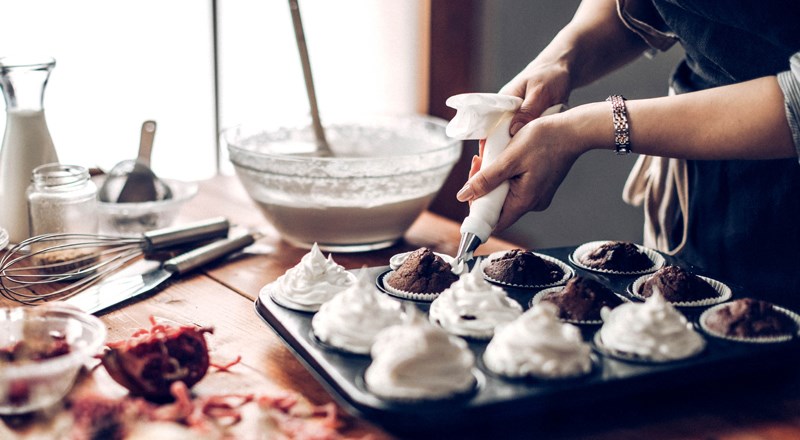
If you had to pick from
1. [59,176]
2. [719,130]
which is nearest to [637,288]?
[719,130]

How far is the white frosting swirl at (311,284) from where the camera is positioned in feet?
4.30

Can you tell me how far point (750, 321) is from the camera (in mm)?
1184

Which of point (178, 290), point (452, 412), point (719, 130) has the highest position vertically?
point (719, 130)

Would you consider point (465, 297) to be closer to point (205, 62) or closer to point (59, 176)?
point (59, 176)

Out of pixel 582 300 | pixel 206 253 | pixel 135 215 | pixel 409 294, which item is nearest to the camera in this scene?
pixel 582 300

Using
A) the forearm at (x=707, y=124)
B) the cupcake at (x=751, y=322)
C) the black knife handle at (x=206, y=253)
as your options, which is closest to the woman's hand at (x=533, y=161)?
the forearm at (x=707, y=124)

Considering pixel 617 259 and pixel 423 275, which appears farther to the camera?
pixel 617 259

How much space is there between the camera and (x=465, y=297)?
1.24 m

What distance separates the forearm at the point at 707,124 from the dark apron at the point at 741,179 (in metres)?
0.20

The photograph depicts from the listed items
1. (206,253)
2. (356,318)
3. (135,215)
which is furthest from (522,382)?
(135,215)

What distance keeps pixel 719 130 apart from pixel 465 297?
0.45m

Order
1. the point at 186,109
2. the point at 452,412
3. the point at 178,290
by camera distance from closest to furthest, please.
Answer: the point at 452,412 → the point at 178,290 → the point at 186,109

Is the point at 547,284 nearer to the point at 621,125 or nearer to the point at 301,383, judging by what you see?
the point at 621,125

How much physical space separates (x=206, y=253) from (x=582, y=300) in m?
0.78
